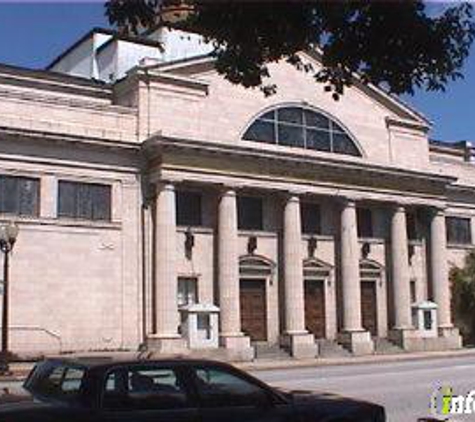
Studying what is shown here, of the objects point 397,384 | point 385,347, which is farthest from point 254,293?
point 397,384

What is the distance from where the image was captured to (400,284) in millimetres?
45938

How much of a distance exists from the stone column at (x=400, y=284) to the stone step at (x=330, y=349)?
3933mm

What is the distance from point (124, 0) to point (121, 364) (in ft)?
12.7

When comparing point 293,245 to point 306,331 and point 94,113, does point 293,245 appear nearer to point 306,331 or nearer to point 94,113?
point 306,331

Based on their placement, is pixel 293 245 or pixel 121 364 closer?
pixel 121 364

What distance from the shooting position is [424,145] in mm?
50625

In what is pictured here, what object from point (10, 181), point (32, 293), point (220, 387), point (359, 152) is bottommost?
point (220, 387)

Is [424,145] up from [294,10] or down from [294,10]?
up

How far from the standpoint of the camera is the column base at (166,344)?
3675cm

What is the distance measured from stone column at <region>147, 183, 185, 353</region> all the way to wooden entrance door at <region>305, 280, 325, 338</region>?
806 cm

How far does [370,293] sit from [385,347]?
2.94 metres

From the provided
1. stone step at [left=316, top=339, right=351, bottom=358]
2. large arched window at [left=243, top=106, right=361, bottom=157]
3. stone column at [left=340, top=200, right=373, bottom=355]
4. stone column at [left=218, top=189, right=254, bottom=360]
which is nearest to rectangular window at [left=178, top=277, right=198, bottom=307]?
stone column at [left=218, top=189, right=254, bottom=360]

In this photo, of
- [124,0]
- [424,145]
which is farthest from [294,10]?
[424,145]

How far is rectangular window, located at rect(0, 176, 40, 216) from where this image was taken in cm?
3525
